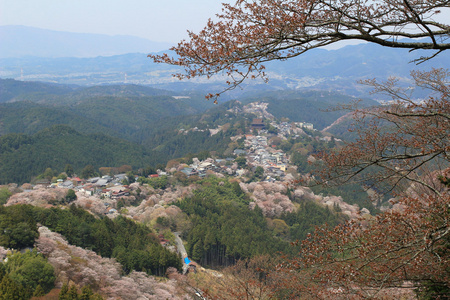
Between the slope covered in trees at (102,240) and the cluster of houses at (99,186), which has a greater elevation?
the slope covered in trees at (102,240)

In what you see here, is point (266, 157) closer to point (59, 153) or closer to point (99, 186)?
point (99, 186)

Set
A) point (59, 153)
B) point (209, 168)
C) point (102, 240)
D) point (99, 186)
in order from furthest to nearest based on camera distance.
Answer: point (59, 153) → point (209, 168) → point (99, 186) → point (102, 240)

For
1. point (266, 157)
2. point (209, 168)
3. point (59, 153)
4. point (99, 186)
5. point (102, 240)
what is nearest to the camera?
point (102, 240)

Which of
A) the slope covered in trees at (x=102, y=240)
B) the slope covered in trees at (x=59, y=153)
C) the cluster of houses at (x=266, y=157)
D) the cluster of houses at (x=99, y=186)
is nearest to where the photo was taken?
the slope covered in trees at (x=102, y=240)

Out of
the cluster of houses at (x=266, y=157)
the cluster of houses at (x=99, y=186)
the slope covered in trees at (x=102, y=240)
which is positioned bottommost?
the cluster of houses at (x=266, y=157)

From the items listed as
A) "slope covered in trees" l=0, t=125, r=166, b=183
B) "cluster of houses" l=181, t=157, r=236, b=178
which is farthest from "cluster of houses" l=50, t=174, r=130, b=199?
"slope covered in trees" l=0, t=125, r=166, b=183

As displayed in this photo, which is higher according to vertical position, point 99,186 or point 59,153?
point 59,153

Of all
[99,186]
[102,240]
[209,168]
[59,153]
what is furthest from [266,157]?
[102,240]

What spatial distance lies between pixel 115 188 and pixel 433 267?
32.1 meters

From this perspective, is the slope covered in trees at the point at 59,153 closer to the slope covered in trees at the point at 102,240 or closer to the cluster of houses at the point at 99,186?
the cluster of houses at the point at 99,186

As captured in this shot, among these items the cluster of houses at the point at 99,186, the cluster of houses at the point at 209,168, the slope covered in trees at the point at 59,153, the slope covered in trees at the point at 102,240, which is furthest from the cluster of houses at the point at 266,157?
the slope covered in trees at the point at 102,240

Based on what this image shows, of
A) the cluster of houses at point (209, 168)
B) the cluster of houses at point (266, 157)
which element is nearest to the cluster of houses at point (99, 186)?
the cluster of houses at point (209, 168)

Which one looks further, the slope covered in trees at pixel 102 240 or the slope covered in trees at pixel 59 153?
the slope covered in trees at pixel 59 153

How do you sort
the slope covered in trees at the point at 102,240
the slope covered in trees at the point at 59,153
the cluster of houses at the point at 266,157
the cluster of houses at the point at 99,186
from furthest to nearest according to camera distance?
the cluster of houses at the point at 266,157 → the slope covered in trees at the point at 59,153 → the cluster of houses at the point at 99,186 → the slope covered in trees at the point at 102,240
